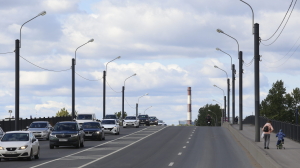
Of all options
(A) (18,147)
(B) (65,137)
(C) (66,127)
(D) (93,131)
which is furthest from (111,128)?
(A) (18,147)

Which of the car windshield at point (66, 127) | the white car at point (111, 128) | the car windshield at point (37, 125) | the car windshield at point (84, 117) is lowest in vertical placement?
the white car at point (111, 128)

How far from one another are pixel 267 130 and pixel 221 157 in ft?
12.2

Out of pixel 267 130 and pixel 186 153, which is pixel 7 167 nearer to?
pixel 186 153

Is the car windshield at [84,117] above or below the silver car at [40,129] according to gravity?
above

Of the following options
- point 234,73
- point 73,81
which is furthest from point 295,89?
point 73,81

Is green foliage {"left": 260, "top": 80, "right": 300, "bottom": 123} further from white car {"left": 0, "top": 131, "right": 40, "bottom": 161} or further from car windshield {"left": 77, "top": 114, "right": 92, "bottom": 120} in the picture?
white car {"left": 0, "top": 131, "right": 40, "bottom": 161}

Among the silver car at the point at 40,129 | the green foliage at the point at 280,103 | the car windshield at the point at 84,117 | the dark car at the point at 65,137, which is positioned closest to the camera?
the dark car at the point at 65,137

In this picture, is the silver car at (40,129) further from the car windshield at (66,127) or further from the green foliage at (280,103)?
the green foliage at (280,103)

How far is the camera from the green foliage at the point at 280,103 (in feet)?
472

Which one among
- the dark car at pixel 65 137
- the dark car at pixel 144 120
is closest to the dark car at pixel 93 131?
the dark car at pixel 65 137

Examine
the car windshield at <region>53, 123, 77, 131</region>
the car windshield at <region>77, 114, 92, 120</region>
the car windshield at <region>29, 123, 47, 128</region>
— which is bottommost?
the car windshield at <region>29, 123, 47, 128</region>

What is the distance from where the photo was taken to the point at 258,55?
3938 centimetres

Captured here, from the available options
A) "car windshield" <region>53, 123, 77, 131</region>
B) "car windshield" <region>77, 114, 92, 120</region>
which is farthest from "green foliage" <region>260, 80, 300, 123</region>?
"car windshield" <region>53, 123, 77, 131</region>

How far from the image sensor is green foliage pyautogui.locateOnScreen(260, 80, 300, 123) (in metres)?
144
